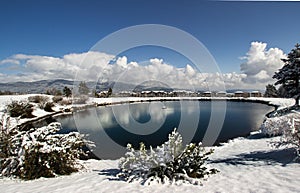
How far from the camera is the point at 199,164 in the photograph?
19.8ft

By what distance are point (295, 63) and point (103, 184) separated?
2051 cm

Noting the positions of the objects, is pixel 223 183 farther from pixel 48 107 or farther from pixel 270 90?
pixel 270 90

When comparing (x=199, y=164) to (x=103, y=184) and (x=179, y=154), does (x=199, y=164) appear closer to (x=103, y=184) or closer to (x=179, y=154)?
(x=179, y=154)

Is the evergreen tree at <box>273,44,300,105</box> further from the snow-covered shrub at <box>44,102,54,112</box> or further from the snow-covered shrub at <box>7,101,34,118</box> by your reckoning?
the snow-covered shrub at <box>44,102,54,112</box>

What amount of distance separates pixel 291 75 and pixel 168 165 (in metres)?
18.9

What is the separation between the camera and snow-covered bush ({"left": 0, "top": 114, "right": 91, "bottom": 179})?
7023 millimetres

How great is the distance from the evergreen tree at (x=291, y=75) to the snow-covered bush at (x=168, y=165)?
1742 centimetres

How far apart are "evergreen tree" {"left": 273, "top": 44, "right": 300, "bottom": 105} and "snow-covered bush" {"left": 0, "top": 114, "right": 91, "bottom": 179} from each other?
754 inches

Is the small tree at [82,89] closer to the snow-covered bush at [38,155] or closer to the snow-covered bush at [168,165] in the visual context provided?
the snow-covered bush at [38,155]

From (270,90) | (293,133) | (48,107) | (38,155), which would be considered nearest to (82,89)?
(48,107)

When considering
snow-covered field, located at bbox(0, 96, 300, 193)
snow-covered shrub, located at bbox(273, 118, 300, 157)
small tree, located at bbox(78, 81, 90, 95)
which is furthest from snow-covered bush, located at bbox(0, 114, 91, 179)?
small tree, located at bbox(78, 81, 90, 95)

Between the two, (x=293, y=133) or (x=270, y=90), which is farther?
(x=270, y=90)

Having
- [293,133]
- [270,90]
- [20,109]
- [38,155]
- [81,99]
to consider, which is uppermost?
[270,90]

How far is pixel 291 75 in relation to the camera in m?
19.8
